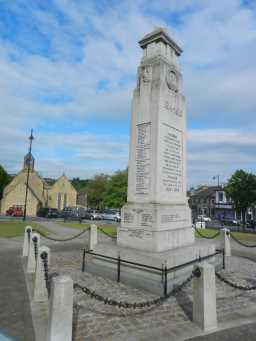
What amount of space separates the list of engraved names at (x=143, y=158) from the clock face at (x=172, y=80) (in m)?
1.70

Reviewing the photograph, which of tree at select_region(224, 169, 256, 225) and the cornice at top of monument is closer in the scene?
the cornice at top of monument

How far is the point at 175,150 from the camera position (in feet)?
29.1

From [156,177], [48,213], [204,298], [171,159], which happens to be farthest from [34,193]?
[204,298]

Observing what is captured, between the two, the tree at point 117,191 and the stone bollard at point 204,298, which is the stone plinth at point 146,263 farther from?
the tree at point 117,191

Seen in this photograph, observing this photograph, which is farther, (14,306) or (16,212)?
(16,212)

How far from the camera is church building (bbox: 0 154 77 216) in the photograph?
172ft

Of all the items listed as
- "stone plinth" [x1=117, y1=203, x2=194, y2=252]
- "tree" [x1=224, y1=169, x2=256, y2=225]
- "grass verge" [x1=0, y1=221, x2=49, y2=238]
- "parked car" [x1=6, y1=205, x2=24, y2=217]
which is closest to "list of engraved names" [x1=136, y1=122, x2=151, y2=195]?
"stone plinth" [x1=117, y1=203, x2=194, y2=252]

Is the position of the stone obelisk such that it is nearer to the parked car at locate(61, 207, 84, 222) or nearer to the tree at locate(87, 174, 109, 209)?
the parked car at locate(61, 207, 84, 222)

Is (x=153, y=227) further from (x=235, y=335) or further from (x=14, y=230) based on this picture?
(x=14, y=230)

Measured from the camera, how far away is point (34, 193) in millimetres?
53938

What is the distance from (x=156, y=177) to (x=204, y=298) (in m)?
3.93

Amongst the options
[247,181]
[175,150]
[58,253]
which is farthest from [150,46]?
[247,181]

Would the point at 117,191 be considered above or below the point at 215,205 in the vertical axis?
above

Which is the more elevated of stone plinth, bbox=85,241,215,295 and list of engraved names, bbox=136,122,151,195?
list of engraved names, bbox=136,122,151,195
